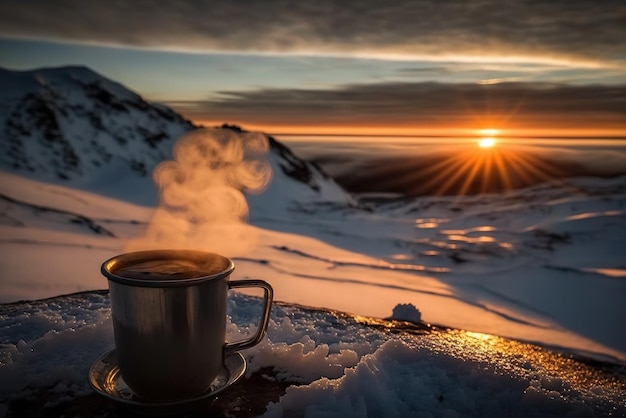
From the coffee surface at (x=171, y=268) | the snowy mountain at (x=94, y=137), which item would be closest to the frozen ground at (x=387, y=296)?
the coffee surface at (x=171, y=268)

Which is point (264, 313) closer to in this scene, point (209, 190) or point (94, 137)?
point (209, 190)

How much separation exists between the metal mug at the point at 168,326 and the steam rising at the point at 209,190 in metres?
2.65

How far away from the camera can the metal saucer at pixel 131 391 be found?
4.16 feet

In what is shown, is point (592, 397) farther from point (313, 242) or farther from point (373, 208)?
point (373, 208)

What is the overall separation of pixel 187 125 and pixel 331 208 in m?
5.03

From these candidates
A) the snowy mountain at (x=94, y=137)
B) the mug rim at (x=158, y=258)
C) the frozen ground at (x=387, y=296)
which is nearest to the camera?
the mug rim at (x=158, y=258)

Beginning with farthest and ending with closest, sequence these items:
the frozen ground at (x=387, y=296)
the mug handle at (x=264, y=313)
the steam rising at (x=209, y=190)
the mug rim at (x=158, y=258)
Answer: the steam rising at (x=209, y=190) → the frozen ground at (x=387, y=296) → the mug handle at (x=264, y=313) → the mug rim at (x=158, y=258)

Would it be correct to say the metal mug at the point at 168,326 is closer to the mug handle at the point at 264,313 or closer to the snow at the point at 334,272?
the mug handle at the point at 264,313

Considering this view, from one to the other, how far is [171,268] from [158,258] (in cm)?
13

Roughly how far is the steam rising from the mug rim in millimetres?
2467

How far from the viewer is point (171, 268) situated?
54.1 inches

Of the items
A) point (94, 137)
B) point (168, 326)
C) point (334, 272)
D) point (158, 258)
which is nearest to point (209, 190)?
point (334, 272)

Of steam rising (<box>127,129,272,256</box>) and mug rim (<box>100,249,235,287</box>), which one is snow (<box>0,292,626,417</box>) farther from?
steam rising (<box>127,129,272,256</box>)

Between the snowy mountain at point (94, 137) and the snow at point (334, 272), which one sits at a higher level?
the snowy mountain at point (94, 137)
